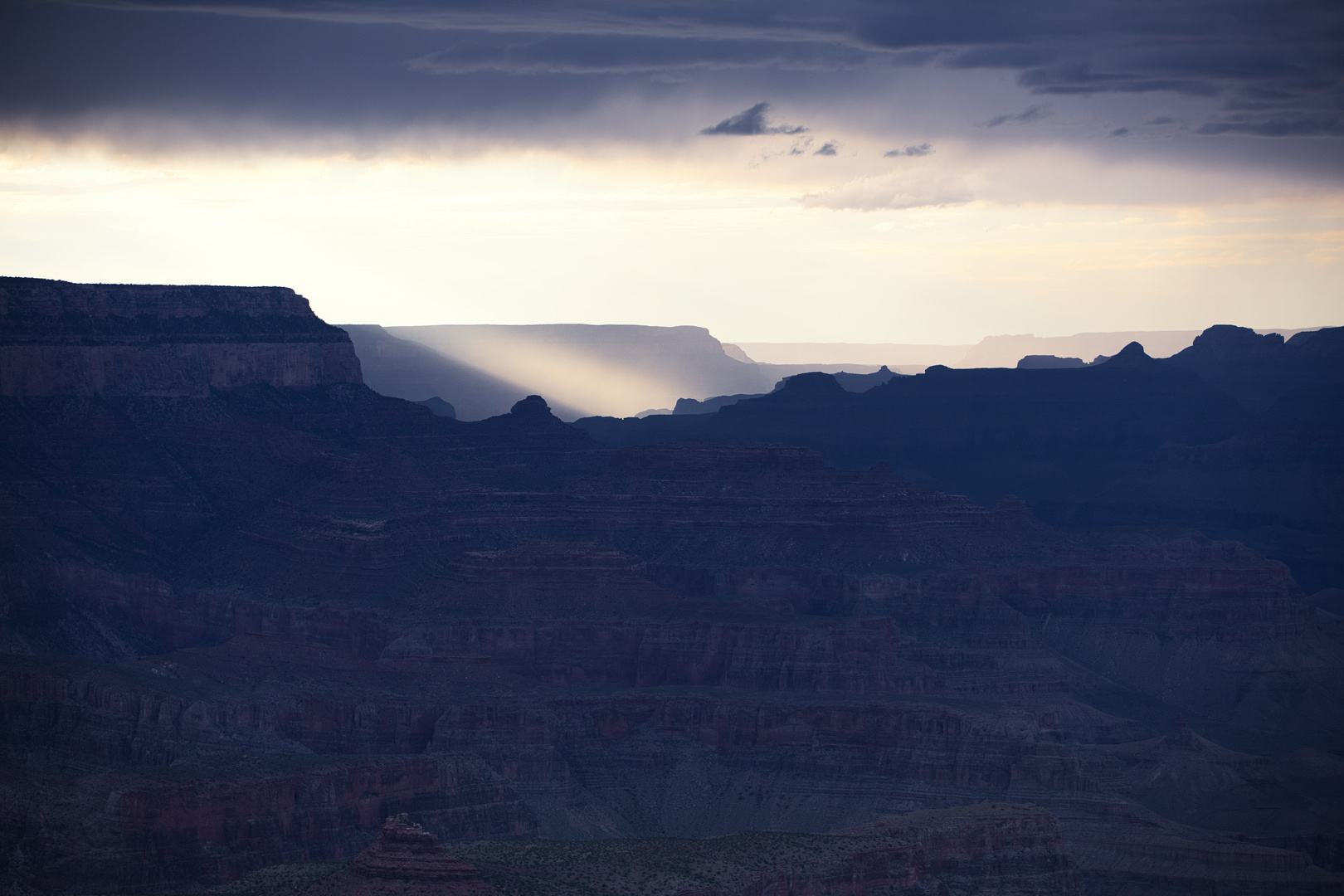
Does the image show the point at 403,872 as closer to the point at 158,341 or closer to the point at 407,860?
the point at 407,860

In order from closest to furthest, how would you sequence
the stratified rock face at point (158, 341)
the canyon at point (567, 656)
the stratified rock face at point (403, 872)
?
the stratified rock face at point (403, 872) → the canyon at point (567, 656) → the stratified rock face at point (158, 341)

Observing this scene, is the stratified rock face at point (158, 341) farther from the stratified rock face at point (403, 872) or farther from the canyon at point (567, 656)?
the stratified rock face at point (403, 872)

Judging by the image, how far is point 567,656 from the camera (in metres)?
148

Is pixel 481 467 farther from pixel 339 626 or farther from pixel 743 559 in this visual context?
pixel 339 626

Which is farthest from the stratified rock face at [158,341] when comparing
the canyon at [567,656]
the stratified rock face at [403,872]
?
the stratified rock face at [403,872]

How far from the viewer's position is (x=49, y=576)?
504ft

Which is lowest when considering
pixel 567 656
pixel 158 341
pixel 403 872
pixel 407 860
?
pixel 403 872

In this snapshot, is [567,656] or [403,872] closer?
[403,872]

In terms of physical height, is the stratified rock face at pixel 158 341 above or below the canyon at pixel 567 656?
above

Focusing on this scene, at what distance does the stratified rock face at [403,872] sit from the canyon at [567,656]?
442 millimetres

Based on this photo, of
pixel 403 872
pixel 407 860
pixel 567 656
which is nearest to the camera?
pixel 403 872

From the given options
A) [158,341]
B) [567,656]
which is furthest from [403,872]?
[158,341]

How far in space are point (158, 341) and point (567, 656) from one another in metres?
Answer: 41.6

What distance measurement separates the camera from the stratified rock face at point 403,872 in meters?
90.9
